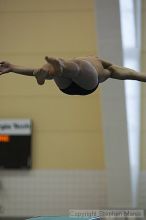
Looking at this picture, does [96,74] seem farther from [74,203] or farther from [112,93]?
[74,203]

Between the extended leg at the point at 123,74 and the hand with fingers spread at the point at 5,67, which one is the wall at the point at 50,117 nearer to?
the extended leg at the point at 123,74

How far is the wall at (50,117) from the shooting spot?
6473mm

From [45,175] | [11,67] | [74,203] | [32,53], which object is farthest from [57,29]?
[11,67]

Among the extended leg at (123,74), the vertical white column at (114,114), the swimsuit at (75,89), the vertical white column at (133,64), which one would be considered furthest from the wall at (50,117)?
the swimsuit at (75,89)

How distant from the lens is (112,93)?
5.50 meters

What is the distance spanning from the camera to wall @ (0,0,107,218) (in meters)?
6.47

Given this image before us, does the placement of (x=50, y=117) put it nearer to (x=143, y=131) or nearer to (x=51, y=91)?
(x=51, y=91)

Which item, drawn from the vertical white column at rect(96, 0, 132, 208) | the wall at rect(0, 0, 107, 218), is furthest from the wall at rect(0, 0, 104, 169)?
the vertical white column at rect(96, 0, 132, 208)

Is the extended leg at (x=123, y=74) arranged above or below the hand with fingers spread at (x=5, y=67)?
below

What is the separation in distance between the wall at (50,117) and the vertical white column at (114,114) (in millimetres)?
360

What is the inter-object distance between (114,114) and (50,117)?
4.15ft

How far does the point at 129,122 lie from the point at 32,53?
182 centimetres

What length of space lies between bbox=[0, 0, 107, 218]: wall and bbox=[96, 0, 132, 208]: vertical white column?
1.18ft

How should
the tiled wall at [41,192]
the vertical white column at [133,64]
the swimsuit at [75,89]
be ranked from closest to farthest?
the swimsuit at [75,89], the vertical white column at [133,64], the tiled wall at [41,192]
